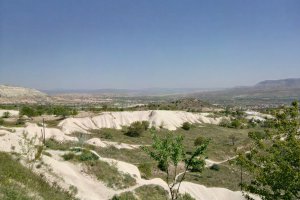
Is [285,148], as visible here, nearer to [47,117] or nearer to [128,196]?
[128,196]

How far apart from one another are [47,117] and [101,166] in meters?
60.5

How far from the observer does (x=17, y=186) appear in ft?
55.5

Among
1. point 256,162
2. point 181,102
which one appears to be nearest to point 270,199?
point 256,162

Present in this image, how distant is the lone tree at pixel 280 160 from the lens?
16.5m

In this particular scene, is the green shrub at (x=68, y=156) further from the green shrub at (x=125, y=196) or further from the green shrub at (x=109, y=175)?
the green shrub at (x=125, y=196)

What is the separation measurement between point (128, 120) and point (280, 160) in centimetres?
8149

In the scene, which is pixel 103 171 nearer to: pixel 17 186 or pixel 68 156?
pixel 68 156

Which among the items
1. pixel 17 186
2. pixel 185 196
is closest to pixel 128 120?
pixel 185 196

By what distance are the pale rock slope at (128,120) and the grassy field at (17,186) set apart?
49944 millimetres

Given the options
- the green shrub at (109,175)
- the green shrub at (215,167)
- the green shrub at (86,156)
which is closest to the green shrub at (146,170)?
the green shrub at (109,175)

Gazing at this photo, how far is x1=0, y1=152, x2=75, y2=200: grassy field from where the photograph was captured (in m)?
Answer: 14.2

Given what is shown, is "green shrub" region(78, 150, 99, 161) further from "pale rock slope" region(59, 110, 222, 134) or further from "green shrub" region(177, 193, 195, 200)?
"pale rock slope" region(59, 110, 222, 134)

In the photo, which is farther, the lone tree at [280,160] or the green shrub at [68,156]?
the green shrub at [68,156]

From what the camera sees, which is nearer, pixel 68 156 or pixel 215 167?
pixel 68 156
